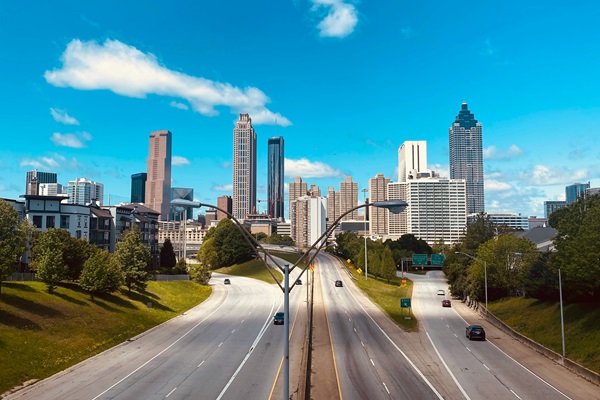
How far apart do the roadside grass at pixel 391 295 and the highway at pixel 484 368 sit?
266 cm

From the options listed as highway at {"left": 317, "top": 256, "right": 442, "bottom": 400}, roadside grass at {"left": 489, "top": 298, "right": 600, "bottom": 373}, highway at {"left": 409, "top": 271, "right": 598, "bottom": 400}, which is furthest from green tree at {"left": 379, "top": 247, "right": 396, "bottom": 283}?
highway at {"left": 409, "top": 271, "right": 598, "bottom": 400}

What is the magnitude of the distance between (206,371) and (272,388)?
7.24 m

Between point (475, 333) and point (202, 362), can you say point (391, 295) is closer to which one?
point (475, 333)

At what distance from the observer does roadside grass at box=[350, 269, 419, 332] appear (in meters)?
68.1

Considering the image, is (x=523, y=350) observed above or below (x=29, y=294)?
below

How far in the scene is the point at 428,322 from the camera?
6838cm

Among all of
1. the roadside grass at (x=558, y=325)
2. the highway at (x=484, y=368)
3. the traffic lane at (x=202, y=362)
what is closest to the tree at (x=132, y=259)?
the traffic lane at (x=202, y=362)

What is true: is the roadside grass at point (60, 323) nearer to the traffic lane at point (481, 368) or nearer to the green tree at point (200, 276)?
the green tree at point (200, 276)

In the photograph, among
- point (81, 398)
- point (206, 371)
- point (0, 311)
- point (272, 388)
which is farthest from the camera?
point (0, 311)

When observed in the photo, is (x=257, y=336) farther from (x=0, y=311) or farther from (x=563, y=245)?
(x=563, y=245)

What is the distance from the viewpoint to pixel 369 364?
137ft

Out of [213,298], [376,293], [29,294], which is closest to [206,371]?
[29,294]

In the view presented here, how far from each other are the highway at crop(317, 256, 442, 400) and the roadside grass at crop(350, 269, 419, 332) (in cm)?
385

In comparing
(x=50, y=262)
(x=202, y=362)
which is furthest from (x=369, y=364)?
(x=50, y=262)
